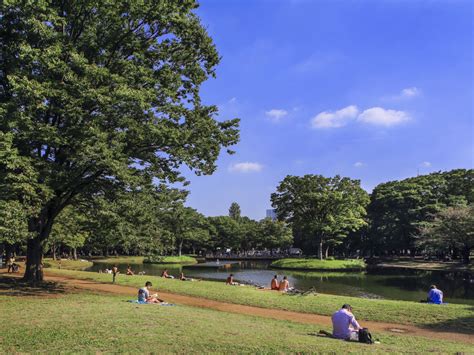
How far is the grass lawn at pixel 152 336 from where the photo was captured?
9906mm

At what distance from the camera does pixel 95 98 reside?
17562mm

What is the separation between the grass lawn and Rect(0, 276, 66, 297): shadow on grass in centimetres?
473

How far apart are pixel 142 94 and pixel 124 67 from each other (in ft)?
11.1

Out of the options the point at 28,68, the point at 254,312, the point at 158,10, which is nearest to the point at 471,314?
the point at 254,312

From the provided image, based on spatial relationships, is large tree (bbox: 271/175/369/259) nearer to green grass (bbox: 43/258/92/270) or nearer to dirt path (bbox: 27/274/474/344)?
green grass (bbox: 43/258/92/270)

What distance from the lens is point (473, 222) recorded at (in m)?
53.1

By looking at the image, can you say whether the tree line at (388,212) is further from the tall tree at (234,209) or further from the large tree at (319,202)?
the tall tree at (234,209)

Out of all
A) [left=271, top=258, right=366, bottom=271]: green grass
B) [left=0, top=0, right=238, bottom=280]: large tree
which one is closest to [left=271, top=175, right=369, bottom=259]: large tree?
[left=271, top=258, right=366, bottom=271]: green grass

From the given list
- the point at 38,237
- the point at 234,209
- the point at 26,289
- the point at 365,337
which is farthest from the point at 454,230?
the point at 234,209

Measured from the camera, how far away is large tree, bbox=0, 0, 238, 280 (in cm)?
1733

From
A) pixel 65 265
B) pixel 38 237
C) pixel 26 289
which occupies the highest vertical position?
pixel 38 237

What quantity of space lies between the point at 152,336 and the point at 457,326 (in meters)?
12.8

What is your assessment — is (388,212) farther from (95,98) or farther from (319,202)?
(95,98)

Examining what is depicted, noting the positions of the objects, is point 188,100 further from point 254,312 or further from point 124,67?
point 254,312
